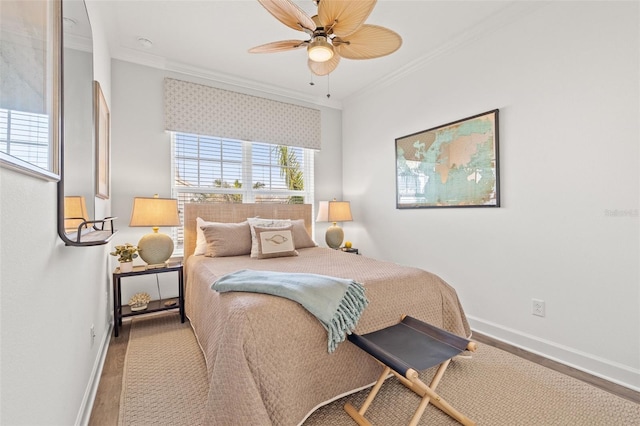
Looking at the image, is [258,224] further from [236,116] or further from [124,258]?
[236,116]

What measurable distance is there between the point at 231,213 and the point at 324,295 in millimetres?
2239

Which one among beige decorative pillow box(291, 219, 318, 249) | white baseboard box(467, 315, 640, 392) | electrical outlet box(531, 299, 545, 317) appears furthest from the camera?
beige decorative pillow box(291, 219, 318, 249)

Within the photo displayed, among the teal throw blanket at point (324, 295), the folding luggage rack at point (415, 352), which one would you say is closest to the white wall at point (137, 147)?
the teal throw blanket at point (324, 295)

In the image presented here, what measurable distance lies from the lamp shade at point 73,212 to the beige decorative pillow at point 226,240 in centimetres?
145

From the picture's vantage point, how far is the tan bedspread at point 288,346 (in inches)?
51.2

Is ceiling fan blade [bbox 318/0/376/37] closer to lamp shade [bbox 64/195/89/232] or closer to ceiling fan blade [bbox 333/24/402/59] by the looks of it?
ceiling fan blade [bbox 333/24/402/59]

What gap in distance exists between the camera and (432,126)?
3164mm

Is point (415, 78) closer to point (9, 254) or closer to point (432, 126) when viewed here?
point (432, 126)

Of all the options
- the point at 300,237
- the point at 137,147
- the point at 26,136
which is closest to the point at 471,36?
the point at 300,237

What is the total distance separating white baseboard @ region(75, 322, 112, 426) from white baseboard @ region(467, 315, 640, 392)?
9.54 ft

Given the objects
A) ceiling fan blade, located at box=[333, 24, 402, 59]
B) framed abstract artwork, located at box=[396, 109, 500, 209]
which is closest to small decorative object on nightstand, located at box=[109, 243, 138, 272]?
ceiling fan blade, located at box=[333, 24, 402, 59]

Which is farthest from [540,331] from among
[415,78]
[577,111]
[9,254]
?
[9,254]

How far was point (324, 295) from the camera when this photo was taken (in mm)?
1554

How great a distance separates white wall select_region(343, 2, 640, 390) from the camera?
76.4 inches
